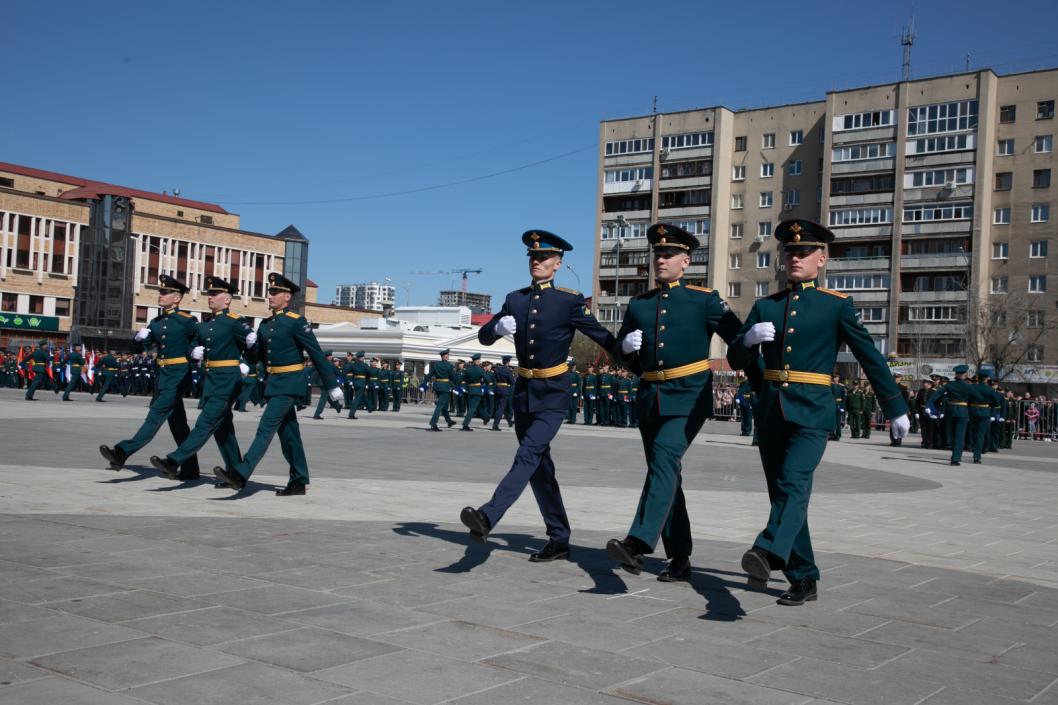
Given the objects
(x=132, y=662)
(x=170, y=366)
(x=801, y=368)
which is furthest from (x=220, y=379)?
(x=132, y=662)

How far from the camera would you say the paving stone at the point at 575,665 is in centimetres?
431

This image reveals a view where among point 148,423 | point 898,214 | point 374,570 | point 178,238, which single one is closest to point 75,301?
point 178,238

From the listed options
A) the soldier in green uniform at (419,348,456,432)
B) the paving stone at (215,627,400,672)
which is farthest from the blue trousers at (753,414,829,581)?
the soldier in green uniform at (419,348,456,432)

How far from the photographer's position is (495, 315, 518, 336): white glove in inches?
292

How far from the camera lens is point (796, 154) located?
7512 centimetres

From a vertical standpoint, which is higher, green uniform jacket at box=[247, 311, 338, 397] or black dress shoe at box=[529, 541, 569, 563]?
green uniform jacket at box=[247, 311, 338, 397]

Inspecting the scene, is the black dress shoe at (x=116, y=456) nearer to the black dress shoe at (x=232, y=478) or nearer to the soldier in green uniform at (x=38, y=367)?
the black dress shoe at (x=232, y=478)

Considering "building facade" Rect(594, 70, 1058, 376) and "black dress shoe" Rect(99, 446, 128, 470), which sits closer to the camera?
"black dress shoe" Rect(99, 446, 128, 470)

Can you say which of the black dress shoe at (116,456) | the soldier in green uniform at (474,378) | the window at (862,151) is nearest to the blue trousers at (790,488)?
the black dress shoe at (116,456)

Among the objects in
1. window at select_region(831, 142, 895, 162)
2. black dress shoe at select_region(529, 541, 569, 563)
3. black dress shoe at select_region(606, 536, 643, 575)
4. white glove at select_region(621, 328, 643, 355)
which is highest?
window at select_region(831, 142, 895, 162)

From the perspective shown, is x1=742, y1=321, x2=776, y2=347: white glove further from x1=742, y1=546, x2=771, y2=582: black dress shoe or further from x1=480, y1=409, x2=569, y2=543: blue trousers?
x1=480, y1=409, x2=569, y2=543: blue trousers

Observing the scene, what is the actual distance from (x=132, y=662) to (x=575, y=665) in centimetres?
184

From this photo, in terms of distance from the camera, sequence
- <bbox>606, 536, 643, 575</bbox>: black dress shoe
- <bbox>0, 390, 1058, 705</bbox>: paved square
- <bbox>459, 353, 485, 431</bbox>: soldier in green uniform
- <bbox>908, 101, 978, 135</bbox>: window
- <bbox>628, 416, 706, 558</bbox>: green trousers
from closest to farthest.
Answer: <bbox>0, 390, 1058, 705</bbox>: paved square < <bbox>606, 536, 643, 575</bbox>: black dress shoe < <bbox>628, 416, 706, 558</bbox>: green trousers < <bbox>459, 353, 485, 431</bbox>: soldier in green uniform < <bbox>908, 101, 978, 135</bbox>: window

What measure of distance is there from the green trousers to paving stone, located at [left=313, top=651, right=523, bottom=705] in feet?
5.78
